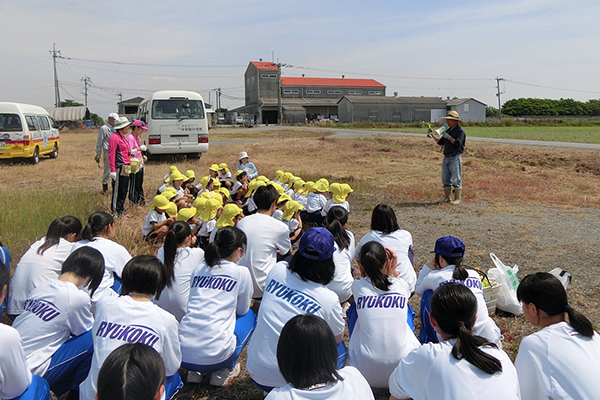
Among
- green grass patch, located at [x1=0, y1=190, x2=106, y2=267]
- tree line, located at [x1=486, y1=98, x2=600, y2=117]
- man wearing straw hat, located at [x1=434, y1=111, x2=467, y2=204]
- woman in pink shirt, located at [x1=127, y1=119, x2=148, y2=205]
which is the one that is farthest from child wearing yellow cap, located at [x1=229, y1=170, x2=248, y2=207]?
tree line, located at [x1=486, y1=98, x2=600, y2=117]

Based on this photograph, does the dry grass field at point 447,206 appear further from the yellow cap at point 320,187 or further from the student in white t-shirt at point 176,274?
the yellow cap at point 320,187

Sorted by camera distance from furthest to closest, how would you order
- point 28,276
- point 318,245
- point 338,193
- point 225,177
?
1. point 225,177
2. point 338,193
3. point 28,276
4. point 318,245

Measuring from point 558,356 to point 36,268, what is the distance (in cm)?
355

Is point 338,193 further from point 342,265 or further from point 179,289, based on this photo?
point 179,289

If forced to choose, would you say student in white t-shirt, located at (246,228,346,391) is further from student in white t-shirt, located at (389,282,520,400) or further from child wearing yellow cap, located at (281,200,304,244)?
child wearing yellow cap, located at (281,200,304,244)

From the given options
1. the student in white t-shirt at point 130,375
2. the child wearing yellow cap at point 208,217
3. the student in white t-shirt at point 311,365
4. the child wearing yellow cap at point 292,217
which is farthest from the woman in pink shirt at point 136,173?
the student in white t-shirt at point 311,365

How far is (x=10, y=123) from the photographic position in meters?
15.3

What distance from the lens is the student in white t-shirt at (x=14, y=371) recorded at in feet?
7.14

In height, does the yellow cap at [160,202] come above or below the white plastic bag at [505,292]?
above

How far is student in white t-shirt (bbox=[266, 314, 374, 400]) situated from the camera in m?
1.78

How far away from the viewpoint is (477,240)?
6637 millimetres

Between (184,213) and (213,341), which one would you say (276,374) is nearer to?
(213,341)

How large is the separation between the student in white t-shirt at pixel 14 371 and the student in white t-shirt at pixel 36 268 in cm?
118

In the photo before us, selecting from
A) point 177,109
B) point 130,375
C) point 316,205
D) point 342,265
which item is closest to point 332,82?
point 177,109
